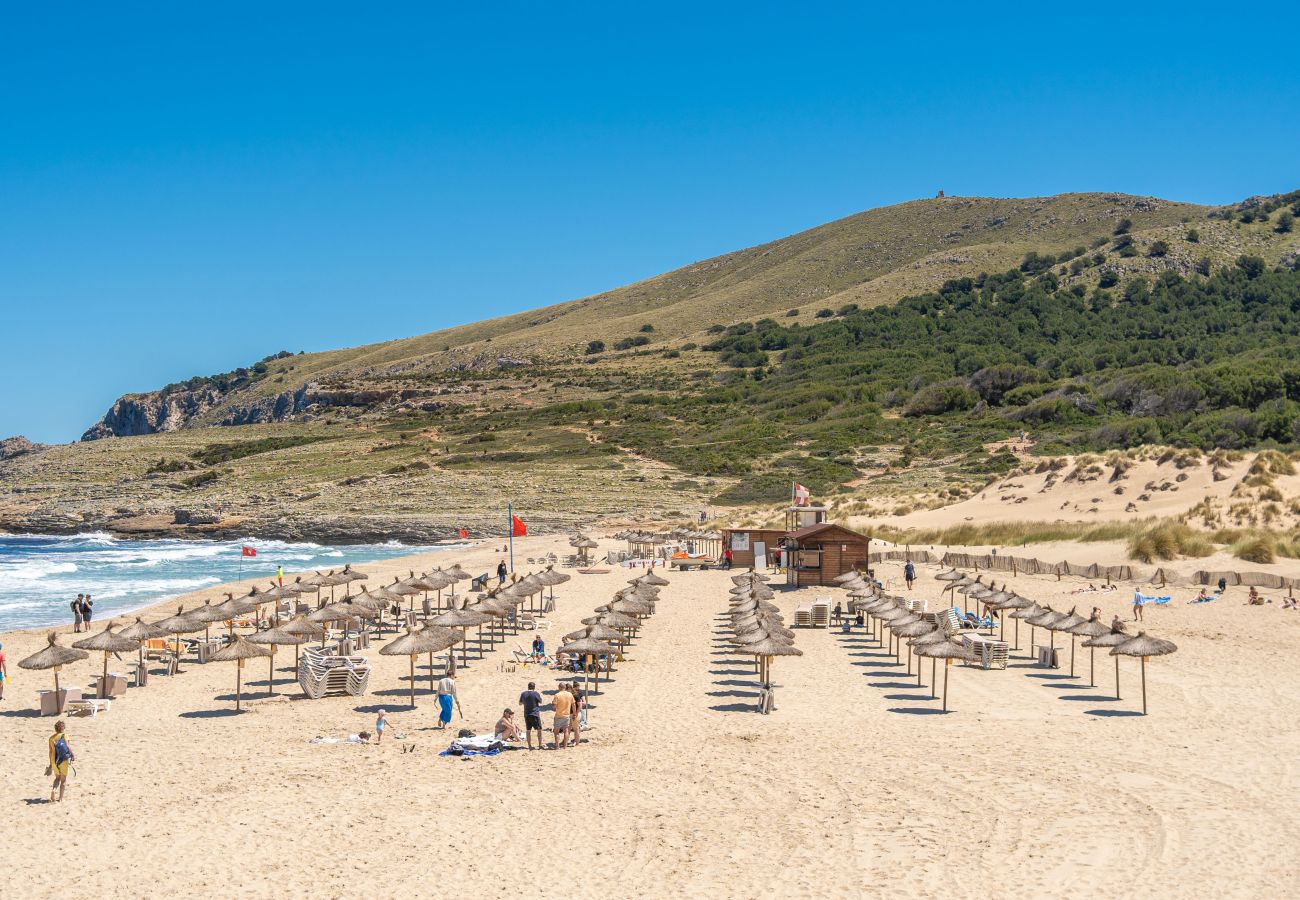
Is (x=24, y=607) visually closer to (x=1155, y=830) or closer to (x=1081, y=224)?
(x=1155, y=830)

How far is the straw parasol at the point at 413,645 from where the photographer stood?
17406mm

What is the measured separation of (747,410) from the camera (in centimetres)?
8512

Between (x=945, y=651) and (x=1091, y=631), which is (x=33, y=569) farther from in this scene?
(x=1091, y=631)

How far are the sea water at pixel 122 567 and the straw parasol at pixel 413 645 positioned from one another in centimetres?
1515

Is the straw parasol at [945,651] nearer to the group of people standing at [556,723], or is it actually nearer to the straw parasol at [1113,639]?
the straw parasol at [1113,639]

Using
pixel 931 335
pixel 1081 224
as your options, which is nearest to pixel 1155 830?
pixel 931 335

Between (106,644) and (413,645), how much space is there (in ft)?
18.0

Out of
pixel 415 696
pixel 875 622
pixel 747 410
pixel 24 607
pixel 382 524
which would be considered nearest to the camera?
pixel 415 696

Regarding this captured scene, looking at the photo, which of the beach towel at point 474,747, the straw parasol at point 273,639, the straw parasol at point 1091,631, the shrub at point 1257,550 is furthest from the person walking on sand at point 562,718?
the shrub at point 1257,550

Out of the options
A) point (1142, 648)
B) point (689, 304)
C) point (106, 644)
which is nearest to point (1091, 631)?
point (1142, 648)

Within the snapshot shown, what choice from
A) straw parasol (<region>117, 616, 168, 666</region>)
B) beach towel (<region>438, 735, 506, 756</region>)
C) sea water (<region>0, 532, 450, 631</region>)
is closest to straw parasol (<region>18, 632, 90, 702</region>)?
straw parasol (<region>117, 616, 168, 666</region>)

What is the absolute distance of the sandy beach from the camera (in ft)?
32.2

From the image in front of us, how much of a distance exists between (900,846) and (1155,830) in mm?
2568

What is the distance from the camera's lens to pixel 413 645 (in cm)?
1756
